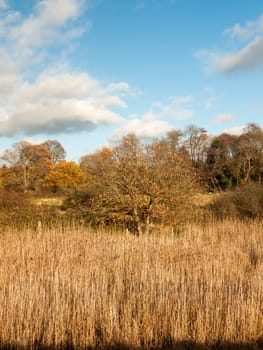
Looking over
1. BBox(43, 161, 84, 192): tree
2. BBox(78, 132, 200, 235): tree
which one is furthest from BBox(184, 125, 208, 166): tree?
BBox(78, 132, 200, 235): tree

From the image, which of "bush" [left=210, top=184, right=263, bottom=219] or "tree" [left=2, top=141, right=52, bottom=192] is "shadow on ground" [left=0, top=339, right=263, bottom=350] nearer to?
"bush" [left=210, top=184, right=263, bottom=219]

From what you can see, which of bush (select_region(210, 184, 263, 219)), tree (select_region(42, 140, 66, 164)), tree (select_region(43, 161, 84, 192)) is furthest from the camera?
tree (select_region(42, 140, 66, 164))

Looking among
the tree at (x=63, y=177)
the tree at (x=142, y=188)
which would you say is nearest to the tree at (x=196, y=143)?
the tree at (x=63, y=177)

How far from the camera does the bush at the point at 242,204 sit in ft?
41.3

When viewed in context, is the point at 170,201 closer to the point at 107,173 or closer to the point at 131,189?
the point at 131,189

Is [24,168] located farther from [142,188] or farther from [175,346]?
[175,346]

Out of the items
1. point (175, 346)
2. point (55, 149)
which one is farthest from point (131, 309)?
point (55, 149)

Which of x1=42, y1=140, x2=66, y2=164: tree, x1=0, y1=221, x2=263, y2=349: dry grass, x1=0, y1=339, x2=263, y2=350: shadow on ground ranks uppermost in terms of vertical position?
x1=42, y1=140, x2=66, y2=164: tree

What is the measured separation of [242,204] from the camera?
1313 centimetres

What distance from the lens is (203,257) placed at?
5.45 metres

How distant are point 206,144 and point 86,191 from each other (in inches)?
776

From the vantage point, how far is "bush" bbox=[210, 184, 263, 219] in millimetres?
12594

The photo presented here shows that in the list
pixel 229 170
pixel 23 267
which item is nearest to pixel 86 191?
pixel 23 267

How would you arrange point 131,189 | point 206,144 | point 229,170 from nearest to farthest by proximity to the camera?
1. point 131,189
2. point 229,170
3. point 206,144
